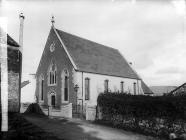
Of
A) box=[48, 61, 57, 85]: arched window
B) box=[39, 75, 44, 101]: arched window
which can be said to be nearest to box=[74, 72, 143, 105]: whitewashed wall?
box=[48, 61, 57, 85]: arched window

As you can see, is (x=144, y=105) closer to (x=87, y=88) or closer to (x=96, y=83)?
(x=87, y=88)

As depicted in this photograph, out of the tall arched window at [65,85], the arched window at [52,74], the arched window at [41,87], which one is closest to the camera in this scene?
the tall arched window at [65,85]

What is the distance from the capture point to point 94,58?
32.8 meters

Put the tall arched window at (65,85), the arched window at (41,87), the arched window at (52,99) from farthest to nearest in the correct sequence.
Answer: the arched window at (41,87)
the arched window at (52,99)
the tall arched window at (65,85)

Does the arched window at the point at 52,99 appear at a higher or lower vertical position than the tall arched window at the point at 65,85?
lower

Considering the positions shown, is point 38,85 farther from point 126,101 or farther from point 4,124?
point 4,124

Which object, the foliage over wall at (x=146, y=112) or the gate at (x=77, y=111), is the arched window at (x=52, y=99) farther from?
the foliage over wall at (x=146, y=112)

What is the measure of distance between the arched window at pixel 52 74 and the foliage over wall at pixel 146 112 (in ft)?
45.6

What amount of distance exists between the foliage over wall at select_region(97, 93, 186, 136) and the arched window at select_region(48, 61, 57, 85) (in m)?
13.9

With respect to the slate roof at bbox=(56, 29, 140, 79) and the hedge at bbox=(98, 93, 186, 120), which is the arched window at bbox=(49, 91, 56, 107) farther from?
the hedge at bbox=(98, 93, 186, 120)

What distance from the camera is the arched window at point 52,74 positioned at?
3067cm

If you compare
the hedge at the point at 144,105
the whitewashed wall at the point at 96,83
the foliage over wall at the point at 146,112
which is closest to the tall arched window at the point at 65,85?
the whitewashed wall at the point at 96,83

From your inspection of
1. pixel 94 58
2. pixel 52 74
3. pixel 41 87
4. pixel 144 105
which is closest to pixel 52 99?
pixel 41 87

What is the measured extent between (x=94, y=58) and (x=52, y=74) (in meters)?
7.17
